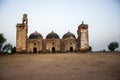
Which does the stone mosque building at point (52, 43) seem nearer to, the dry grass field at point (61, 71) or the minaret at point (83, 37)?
the minaret at point (83, 37)

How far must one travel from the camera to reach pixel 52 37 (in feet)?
103

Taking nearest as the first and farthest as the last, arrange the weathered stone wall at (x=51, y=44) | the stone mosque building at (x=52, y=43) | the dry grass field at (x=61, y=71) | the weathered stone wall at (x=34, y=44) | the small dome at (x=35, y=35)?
the dry grass field at (x=61, y=71) → the stone mosque building at (x=52, y=43) → the weathered stone wall at (x=34, y=44) → the weathered stone wall at (x=51, y=44) → the small dome at (x=35, y=35)

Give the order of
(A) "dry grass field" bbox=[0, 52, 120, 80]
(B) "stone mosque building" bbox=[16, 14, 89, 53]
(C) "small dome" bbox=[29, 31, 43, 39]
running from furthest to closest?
(C) "small dome" bbox=[29, 31, 43, 39] → (B) "stone mosque building" bbox=[16, 14, 89, 53] → (A) "dry grass field" bbox=[0, 52, 120, 80]

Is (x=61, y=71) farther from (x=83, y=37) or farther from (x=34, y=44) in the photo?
(x=34, y=44)

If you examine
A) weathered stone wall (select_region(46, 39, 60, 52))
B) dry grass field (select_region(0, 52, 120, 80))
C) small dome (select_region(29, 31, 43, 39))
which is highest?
small dome (select_region(29, 31, 43, 39))

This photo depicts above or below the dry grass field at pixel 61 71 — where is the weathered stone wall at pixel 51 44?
above

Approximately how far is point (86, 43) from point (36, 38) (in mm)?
9731

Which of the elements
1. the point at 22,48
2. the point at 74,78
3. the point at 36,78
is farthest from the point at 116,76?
the point at 22,48

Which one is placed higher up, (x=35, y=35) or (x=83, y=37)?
(x=35, y=35)

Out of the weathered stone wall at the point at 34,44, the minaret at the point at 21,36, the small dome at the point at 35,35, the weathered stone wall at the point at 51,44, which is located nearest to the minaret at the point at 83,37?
the weathered stone wall at the point at 51,44

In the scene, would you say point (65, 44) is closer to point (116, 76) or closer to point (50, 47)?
point (50, 47)

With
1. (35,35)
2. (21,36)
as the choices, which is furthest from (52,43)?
(21,36)

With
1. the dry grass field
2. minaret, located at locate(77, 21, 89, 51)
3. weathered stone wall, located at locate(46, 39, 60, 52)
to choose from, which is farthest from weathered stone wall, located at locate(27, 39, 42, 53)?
the dry grass field

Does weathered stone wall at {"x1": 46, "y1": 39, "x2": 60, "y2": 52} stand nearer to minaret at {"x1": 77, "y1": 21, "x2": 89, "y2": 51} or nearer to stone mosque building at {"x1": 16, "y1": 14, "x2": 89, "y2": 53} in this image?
stone mosque building at {"x1": 16, "y1": 14, "x2": 89, "y2": 53}
